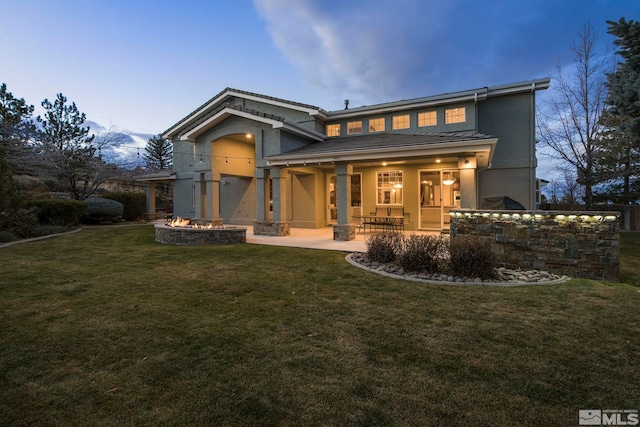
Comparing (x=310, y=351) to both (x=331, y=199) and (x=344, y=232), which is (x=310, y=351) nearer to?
(x=344, y=232)

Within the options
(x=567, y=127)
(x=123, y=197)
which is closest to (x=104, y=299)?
(x=123, y=197)

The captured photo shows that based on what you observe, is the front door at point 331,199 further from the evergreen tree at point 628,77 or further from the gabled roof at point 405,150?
the evergreen tree at point 628,77

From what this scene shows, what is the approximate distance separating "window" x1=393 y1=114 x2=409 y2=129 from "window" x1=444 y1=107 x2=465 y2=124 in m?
1.75

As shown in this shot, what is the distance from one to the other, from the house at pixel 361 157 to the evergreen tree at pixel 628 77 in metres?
4.47

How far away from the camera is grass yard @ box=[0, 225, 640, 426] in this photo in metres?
2.28

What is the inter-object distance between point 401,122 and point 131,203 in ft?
57.6

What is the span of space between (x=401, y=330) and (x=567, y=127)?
1658 centimetres

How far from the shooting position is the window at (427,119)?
45.8 feet

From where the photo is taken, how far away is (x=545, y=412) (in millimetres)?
2229

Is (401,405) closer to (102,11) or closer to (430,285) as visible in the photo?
(430,285)

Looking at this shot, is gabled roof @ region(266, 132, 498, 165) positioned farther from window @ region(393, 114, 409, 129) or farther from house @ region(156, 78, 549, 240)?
window @ region(393, 114, 409, 129)

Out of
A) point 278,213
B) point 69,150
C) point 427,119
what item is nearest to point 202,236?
point 278,213

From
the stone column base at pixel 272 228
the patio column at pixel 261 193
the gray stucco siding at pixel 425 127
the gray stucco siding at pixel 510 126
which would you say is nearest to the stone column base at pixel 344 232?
the stone column base at pixel 272 228

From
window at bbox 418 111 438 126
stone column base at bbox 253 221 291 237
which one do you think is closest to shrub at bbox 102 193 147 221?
stone column base at bbox 253 221 291 237
